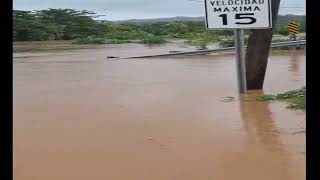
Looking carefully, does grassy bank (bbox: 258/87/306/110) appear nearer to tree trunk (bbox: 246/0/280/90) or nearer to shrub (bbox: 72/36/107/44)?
tree trunk (bbox: 246/0/280/90)

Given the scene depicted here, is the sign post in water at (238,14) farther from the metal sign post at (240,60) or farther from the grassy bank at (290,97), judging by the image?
the grassy bank at (290,97)

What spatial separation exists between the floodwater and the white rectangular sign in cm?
116

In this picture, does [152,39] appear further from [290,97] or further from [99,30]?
[290,97]

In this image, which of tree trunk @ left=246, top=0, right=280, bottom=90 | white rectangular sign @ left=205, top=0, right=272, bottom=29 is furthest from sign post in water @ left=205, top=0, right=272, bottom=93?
tree trunk @ left=246, top=0, right=280, bottom=90

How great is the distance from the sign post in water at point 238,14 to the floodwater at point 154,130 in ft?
3.78

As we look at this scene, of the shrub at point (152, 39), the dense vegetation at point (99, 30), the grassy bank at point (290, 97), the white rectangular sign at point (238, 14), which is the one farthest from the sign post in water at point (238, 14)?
the shrub at point (152, 39)

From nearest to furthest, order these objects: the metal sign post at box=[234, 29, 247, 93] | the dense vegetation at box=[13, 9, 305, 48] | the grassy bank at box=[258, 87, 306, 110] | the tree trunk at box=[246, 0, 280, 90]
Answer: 1. the grassy bank at box=[258, 87, 306, 110]
2. the metal sign post at box=[234, 29, 247, 93]
3. the tree trunk at box=[246, 0, 280, 90]
4. the dense vegetation at box=[13, 9, 305, 48]

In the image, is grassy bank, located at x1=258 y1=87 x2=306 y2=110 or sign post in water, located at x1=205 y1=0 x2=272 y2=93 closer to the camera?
grassy bank, located at x1=258 y1=87 x2=306 y2=110

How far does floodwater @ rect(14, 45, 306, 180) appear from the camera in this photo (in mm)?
4590

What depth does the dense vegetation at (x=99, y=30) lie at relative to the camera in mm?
26266

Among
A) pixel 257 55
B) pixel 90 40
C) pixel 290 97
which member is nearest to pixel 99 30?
pixel 90 40
